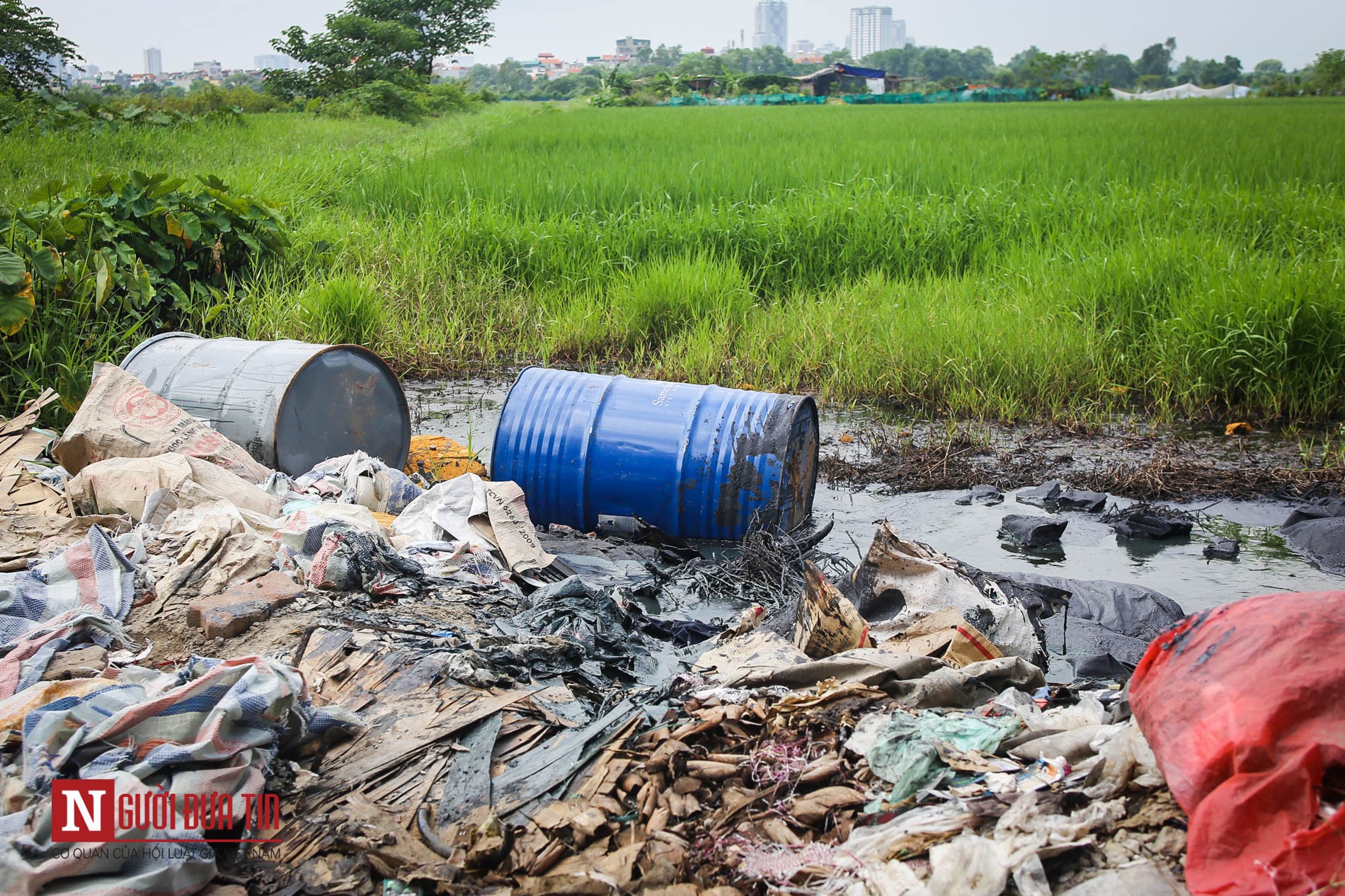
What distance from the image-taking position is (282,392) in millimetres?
3797

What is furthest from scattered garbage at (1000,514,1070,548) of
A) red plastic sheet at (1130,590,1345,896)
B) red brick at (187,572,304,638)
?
red brick at (187,572,304,638)

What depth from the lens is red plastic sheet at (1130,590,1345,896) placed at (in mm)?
1452

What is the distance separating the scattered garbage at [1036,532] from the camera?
367 centimetres

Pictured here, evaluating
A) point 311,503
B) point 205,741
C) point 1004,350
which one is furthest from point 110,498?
point 1004,350

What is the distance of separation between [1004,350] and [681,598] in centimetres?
278

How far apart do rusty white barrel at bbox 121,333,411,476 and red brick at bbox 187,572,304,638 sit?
1104 millimetres

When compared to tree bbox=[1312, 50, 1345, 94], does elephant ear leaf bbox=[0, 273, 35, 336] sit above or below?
below

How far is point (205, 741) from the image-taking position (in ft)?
6.07

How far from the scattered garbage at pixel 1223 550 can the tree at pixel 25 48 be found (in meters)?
14.0

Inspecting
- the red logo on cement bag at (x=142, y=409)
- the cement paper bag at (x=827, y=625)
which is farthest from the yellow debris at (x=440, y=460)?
the cement paper bag at (x=827, y=625)

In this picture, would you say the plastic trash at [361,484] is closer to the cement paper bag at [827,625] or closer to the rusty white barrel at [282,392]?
the rusty white barrel at [282,392]

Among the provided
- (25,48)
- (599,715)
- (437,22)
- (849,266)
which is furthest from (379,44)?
(599,715)

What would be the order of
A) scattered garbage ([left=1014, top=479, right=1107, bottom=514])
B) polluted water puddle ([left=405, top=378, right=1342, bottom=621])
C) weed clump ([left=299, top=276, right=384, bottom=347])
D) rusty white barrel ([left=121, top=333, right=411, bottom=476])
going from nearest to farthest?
polluted water puddle ([left=405, top=378, right=1342, bottom=621]) < rusty white barrel ([left=121, top=333, right=411, bottom=476]) < scattered garbage ([left=1014, top=479, right=1107, bottom=514]) < weed clump ([left=299, top=276, right=384, bottom=347])

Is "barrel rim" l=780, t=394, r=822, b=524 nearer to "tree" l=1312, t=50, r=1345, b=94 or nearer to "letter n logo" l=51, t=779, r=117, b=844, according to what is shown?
"letter n logo" l=51, t=779, r=117, b=844
